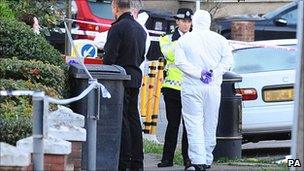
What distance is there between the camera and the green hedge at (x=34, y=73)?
912 cm

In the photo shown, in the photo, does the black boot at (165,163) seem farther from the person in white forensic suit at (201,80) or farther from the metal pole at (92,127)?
the metal pole at (92,127)

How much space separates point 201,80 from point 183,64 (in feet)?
0.83

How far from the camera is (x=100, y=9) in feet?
74.8

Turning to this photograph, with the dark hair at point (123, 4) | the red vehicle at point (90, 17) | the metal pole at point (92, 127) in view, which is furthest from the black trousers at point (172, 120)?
the red vehicle at point (90, 17)

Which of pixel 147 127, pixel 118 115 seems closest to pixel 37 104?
pixel 118 115

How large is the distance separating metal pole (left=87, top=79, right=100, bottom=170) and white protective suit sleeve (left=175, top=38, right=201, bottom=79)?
1241 mm

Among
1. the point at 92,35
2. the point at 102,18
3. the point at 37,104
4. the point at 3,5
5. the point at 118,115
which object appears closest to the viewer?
the point at 37,104

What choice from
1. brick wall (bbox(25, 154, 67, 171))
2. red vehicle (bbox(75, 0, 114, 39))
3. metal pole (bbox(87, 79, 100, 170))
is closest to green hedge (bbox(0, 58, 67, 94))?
metal pole (bbox(87, 79, 100, 170))

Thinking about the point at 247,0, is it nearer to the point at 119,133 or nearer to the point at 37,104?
the point at 119,133

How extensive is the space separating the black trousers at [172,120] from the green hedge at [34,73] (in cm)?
136

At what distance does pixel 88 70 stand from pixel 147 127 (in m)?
4.51

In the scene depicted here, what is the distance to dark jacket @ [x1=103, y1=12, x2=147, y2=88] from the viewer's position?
9.20 meters

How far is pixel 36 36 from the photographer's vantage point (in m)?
10.2

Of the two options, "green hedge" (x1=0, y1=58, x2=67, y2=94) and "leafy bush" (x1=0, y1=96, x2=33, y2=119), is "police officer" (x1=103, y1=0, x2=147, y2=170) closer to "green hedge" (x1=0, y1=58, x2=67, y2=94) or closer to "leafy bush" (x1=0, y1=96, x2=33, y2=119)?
"green hedge" (x1=0, y1=58, x2=67, y2=94)
